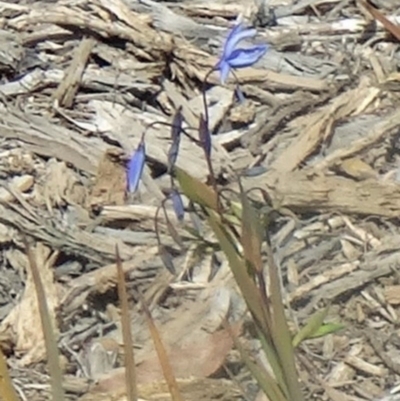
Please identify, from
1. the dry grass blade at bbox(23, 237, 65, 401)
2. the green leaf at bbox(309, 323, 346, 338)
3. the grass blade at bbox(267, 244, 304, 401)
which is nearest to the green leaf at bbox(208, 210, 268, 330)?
the grass blade at bbox(267, 244, 304, 401)

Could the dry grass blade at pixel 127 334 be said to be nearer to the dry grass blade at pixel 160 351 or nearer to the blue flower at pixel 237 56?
the dry grass blade at pixel 160 351

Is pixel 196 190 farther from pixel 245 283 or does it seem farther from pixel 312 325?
pixel 312 325

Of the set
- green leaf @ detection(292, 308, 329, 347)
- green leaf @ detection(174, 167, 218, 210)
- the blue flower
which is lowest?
green leaf @ detection(292, 308, 329, 347)

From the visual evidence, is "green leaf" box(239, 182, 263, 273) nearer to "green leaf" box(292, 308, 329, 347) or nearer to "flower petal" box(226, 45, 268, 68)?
"flower petal" box(226, 45, 268, 68)

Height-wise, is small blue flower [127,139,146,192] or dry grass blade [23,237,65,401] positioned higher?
small blue flower [127,139,146,192]

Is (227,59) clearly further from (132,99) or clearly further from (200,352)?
(132,99)

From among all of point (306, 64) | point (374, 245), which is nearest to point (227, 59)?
point (374, 245)

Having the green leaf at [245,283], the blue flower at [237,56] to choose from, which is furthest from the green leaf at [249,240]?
the blue flower at [237,56]
